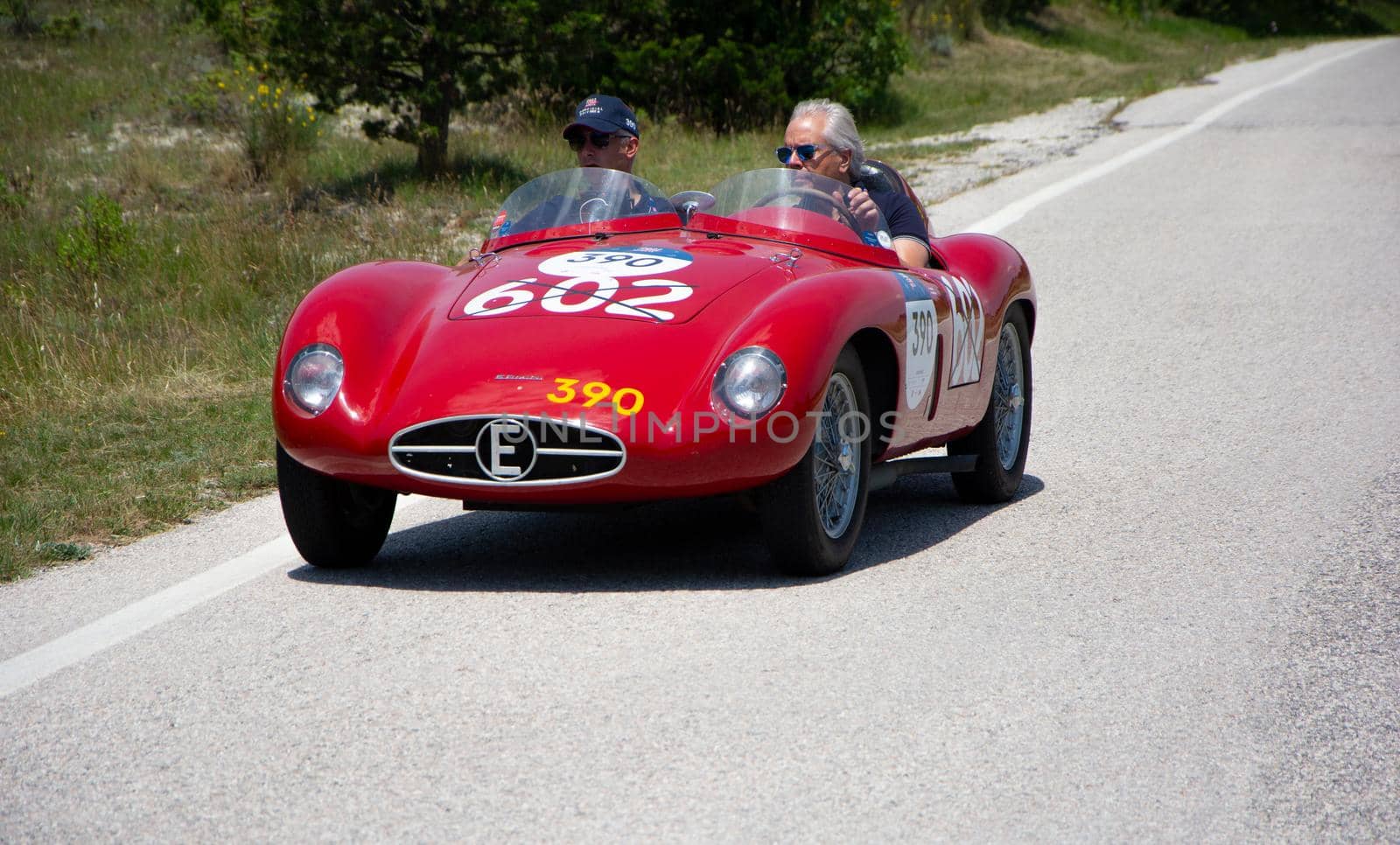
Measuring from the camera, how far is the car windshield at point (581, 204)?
5.94 meters

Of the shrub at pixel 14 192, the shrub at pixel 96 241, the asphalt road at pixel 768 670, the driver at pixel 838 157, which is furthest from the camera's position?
the shrub at pixel 14 192

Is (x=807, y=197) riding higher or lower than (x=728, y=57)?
higher

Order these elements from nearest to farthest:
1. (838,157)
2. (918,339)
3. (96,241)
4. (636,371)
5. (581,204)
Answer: (636,371)
(918,339)
(581,204)
(838,157)
(96,241)

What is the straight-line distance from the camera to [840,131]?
6.32 m

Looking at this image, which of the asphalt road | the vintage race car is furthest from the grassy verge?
the vintage race car

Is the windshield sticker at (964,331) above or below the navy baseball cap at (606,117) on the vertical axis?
below

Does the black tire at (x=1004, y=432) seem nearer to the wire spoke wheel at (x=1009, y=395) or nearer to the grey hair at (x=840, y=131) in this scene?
the wire spoke wheel at (x=1009, y=395)

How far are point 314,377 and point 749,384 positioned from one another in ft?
4.28

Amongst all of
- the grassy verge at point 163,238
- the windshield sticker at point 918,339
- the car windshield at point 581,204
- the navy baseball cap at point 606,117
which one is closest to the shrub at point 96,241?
the grassy verge at point 163,238

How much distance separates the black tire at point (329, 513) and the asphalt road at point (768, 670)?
0.12 metres

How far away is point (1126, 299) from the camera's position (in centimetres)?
1060

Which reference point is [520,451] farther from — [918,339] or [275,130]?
[275,130]

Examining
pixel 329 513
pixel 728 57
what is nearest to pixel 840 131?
pixel 329 513

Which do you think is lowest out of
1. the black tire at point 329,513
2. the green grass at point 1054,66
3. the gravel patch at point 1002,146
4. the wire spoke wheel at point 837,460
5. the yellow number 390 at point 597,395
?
the green grass at point 1054,66
